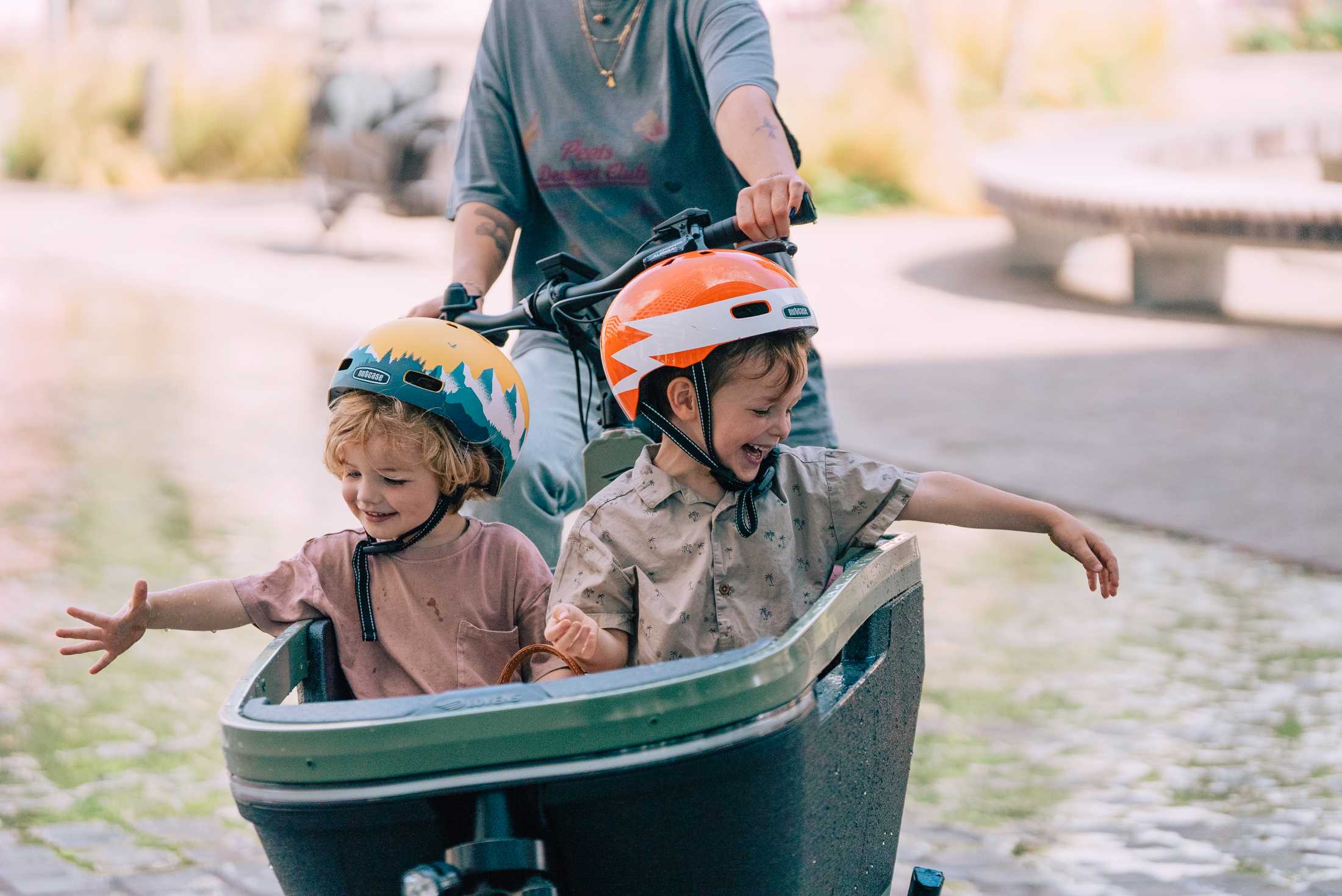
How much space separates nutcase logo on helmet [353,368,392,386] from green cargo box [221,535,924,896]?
0.53 metres

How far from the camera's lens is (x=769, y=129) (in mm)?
2877

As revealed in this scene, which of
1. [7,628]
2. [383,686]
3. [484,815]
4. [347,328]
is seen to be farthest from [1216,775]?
[347,328]

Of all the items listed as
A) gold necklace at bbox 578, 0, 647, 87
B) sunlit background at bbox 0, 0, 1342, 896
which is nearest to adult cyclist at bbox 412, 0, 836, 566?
gold necklace at bbox 578, 0, 647, 87

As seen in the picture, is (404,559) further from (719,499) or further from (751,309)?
(751,309)

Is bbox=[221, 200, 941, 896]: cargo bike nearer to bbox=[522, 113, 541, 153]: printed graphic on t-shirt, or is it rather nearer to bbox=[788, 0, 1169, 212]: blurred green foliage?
bbox=[522, 113, 541, 153]: printed graphic on t-shirt

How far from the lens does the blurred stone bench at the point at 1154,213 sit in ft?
33.4

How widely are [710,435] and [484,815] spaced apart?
79 centimetres

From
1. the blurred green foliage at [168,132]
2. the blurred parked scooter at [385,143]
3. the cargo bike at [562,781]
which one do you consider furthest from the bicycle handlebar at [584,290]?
Result: the blurred green foliage at [168,132]

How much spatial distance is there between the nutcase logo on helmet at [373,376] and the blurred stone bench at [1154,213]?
8734 millimetres

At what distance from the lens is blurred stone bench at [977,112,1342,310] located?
10.2 meters

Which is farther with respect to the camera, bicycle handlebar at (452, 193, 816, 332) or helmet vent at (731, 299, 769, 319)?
bicycle handlebar at (452, 193, 816, 332)

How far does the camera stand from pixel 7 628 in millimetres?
5160

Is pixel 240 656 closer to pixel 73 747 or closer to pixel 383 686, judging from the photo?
pixel 73 747

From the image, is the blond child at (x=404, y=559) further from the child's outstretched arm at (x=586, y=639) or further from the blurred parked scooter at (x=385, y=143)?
the blurred parked scooter at (x=385, y=143)
